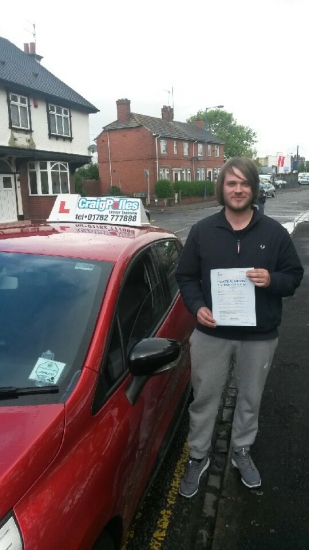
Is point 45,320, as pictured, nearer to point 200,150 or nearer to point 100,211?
point 100,211

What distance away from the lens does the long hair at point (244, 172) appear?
238 cm

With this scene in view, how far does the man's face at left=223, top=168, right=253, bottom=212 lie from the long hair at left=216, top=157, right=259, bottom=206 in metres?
0.02

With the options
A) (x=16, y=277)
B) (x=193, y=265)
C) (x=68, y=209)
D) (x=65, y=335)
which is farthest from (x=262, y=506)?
(x=68, y=209)

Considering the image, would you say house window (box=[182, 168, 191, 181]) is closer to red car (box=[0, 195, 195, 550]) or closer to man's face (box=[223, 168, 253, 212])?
red car (box=[0, 195, 195, 550])

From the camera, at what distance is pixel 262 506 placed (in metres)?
2.59

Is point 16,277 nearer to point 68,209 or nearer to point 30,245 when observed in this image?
point 30,245

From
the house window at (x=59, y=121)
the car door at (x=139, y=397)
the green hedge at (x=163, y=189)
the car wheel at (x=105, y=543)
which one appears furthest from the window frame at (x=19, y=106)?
the car wheel at (x=105, y=543)

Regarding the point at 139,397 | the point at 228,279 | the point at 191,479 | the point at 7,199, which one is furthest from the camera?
the point at 7,199

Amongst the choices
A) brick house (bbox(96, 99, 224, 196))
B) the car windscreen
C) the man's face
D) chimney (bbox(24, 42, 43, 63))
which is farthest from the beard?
brick house (bbox(96, 99, 224, 196))

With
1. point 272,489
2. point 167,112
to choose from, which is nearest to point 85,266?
point 272,489

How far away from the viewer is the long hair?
7.81 feet

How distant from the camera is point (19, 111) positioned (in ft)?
68.3

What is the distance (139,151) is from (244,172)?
125ft

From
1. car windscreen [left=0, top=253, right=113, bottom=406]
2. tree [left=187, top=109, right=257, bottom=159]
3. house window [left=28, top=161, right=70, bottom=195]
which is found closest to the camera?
car windscreen [left=0, top=253, right=113, bottom=406]
